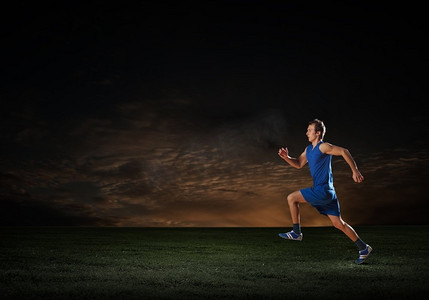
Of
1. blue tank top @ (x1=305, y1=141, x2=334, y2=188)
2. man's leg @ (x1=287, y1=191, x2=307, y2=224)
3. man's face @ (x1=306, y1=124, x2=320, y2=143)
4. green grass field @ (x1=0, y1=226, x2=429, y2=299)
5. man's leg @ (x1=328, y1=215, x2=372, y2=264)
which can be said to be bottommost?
green grass field @ (x1=0, y1=226, x2=429, y2=299)

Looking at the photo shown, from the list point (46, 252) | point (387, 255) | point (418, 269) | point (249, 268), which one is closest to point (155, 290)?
point (249, 268)

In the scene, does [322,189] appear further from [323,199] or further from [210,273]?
[210,273]

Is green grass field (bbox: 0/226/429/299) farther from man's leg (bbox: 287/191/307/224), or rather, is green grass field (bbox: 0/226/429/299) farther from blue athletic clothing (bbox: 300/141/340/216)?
blue athletic clothing (bbox: 300/141/340/216)

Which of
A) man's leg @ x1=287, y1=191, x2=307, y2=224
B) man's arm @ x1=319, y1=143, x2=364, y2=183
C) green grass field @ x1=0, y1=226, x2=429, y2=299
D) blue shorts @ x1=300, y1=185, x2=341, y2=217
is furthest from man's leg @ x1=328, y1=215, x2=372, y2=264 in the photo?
man's arm @ x1=319, y1=143, x2=364, y2=183

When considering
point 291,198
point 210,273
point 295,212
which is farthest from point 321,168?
point 210,273

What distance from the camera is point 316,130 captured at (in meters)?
9.43

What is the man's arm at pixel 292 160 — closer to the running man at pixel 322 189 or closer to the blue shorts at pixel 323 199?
the running man at pixel 322 189

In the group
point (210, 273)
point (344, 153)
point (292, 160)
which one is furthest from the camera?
point (292, 160)

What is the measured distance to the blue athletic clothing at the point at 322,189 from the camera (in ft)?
30.2

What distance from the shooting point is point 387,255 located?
11.0 meters

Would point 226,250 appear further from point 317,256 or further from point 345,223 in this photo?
point 345,223

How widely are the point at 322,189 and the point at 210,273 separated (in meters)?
2.91

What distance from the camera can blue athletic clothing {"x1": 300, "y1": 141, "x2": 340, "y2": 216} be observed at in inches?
362

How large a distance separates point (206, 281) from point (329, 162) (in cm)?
377
